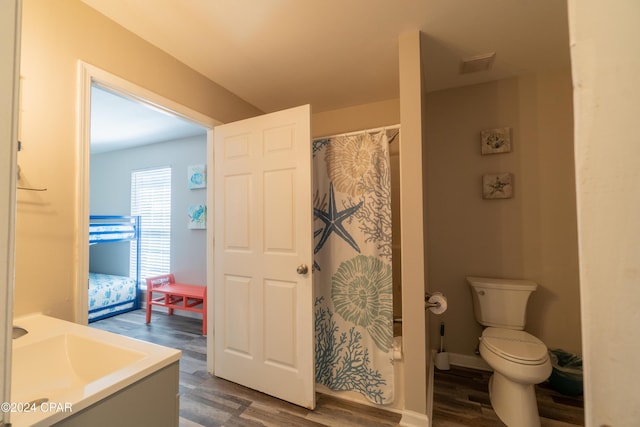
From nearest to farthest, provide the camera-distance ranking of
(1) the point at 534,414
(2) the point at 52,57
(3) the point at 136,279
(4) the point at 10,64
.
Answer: (4) the point at 10,64
(2) the point at 52,57
(1) the point at 534,414
(3) the point at 136,279

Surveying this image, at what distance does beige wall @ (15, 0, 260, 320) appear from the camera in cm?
113

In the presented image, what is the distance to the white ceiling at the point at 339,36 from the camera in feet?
4.77

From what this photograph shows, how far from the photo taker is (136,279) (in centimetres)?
399

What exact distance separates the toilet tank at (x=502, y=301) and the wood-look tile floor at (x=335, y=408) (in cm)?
51

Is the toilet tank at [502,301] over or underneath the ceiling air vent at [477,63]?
underneath

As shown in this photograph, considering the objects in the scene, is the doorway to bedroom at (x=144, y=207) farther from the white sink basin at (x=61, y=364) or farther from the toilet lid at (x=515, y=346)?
the toilet lid at (x=515, y=346)

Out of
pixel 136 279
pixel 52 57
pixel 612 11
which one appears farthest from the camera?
pixel 136 279

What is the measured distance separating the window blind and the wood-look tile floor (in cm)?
224

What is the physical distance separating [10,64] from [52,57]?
1226 millimetres

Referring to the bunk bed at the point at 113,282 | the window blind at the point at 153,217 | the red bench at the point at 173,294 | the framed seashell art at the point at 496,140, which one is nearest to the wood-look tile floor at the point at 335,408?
the red bench at the point at 173,294

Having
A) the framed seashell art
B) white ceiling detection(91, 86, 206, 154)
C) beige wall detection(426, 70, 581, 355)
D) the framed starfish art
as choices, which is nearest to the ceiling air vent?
beige wall detection(426, 70, 581, 355)

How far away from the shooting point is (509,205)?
7.14ft

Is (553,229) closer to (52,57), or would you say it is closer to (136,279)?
(52,57)

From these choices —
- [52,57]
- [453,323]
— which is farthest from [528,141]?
[52,57]
